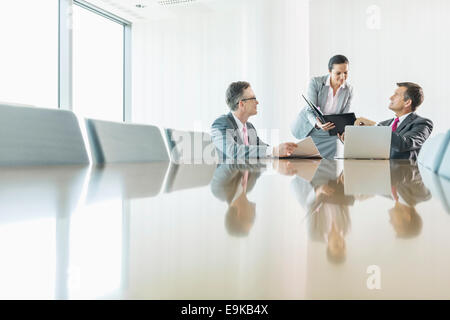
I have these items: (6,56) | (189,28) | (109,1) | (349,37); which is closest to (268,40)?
(349,37)

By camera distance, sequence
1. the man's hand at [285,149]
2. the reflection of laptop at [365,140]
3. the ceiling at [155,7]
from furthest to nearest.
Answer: the ceiling at [155,7], the reflection of laptop at [365,140], the man's hand at [285,149]

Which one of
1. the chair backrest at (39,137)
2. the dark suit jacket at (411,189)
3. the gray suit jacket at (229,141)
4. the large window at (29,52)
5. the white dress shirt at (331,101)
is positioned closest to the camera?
the dark suit jacket at (411,189)

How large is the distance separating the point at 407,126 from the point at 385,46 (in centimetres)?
143

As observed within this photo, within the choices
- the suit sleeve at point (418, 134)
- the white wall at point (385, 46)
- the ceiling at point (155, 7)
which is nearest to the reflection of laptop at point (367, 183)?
the suit sleeve at point (418, 134)

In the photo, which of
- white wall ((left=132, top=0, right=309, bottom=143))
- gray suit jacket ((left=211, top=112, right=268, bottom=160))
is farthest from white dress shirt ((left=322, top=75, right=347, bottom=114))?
gray suit jacket ((left=211, top=112, right=268, bottom=160))

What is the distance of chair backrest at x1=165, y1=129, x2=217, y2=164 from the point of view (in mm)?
1726

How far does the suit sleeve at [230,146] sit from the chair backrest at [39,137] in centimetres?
85

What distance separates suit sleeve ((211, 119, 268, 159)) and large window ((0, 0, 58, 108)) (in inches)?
73.7

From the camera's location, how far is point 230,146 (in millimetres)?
1781

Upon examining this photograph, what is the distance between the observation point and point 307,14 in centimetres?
333

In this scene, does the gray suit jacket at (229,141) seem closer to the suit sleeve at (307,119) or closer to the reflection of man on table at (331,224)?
the suit sleeve at (307,119)

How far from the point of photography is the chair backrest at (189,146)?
173 cm

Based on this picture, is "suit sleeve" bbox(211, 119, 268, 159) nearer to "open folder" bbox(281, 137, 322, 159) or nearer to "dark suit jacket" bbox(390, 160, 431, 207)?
"open folder" bbox(281, 137, 322, 159)

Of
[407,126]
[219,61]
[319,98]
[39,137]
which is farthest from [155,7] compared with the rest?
[39,137]
